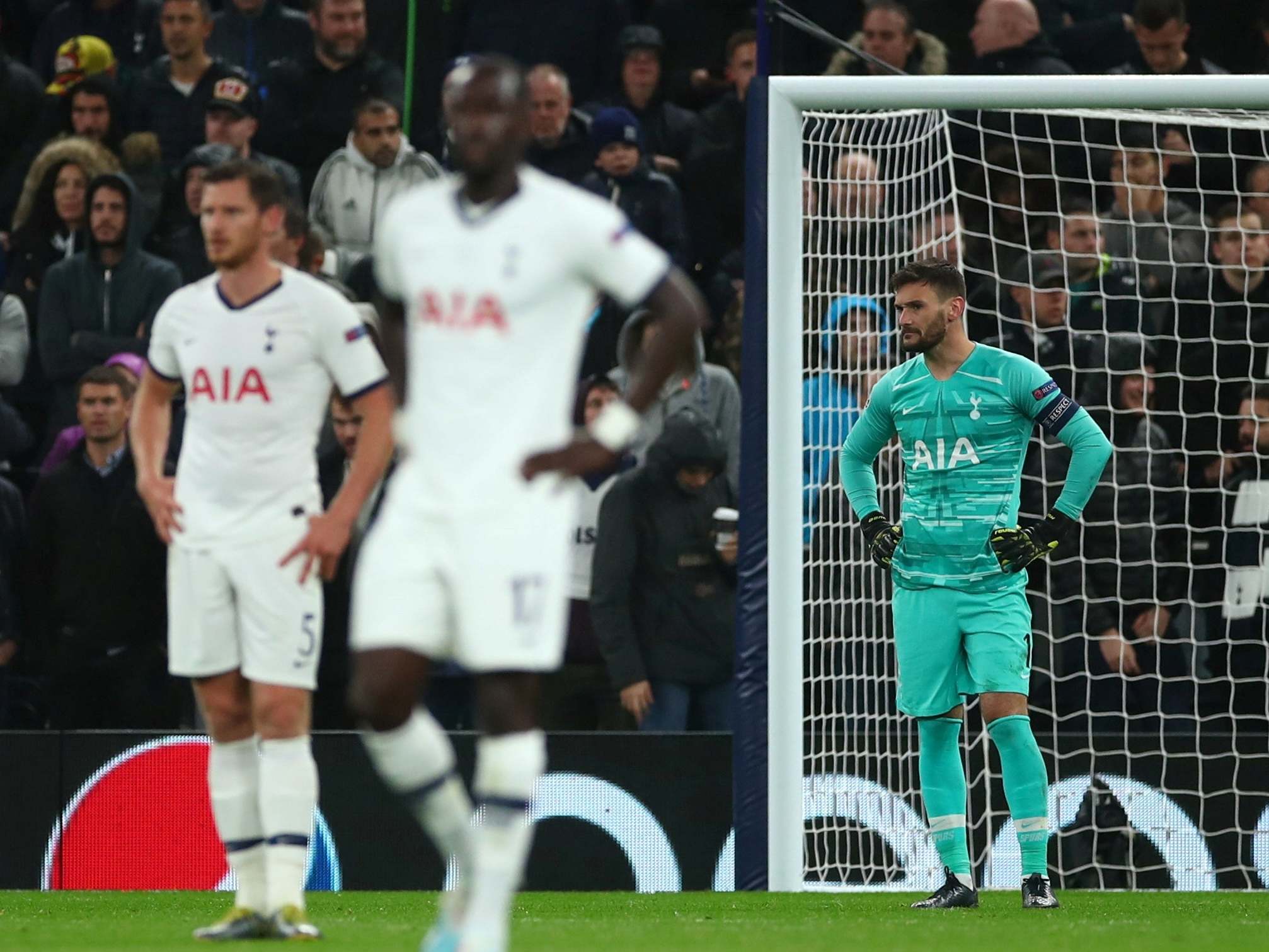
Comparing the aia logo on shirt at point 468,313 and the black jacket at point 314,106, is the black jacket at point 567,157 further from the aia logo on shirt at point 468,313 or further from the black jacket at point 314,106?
the aia logo on shirt at point 468,313

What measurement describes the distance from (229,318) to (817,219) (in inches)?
174

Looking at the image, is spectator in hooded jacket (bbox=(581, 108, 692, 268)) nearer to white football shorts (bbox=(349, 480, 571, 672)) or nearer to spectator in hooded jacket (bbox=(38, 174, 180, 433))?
spectator in hooded jacket (bbox=(38, 174, 180, 433))

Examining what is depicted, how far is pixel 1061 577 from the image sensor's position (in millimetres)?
9664

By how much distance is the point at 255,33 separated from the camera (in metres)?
11.4

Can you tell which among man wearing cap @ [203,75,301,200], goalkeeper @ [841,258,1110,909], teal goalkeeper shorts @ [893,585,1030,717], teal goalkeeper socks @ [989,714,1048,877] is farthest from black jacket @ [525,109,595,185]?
teal goalkeeper socks @ [989,714,1048,877]

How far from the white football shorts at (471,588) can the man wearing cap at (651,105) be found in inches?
278

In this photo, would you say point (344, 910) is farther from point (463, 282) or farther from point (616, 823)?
point (463, 282)

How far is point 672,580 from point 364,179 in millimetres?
2848

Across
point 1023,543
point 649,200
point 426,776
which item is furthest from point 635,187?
point 426,776

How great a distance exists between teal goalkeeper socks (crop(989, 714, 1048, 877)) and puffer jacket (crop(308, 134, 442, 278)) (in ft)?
15.9

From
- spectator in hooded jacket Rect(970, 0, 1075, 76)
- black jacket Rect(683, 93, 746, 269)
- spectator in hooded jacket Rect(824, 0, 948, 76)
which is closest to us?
black jacket Rect(683, 93, 746, 269)

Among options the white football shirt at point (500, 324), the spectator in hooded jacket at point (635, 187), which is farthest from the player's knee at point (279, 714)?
the spectator in hooded jacket at point (635, 187)

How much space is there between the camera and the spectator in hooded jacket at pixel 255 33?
11.3 meters

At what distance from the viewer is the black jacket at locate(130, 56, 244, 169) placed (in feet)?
35.6
